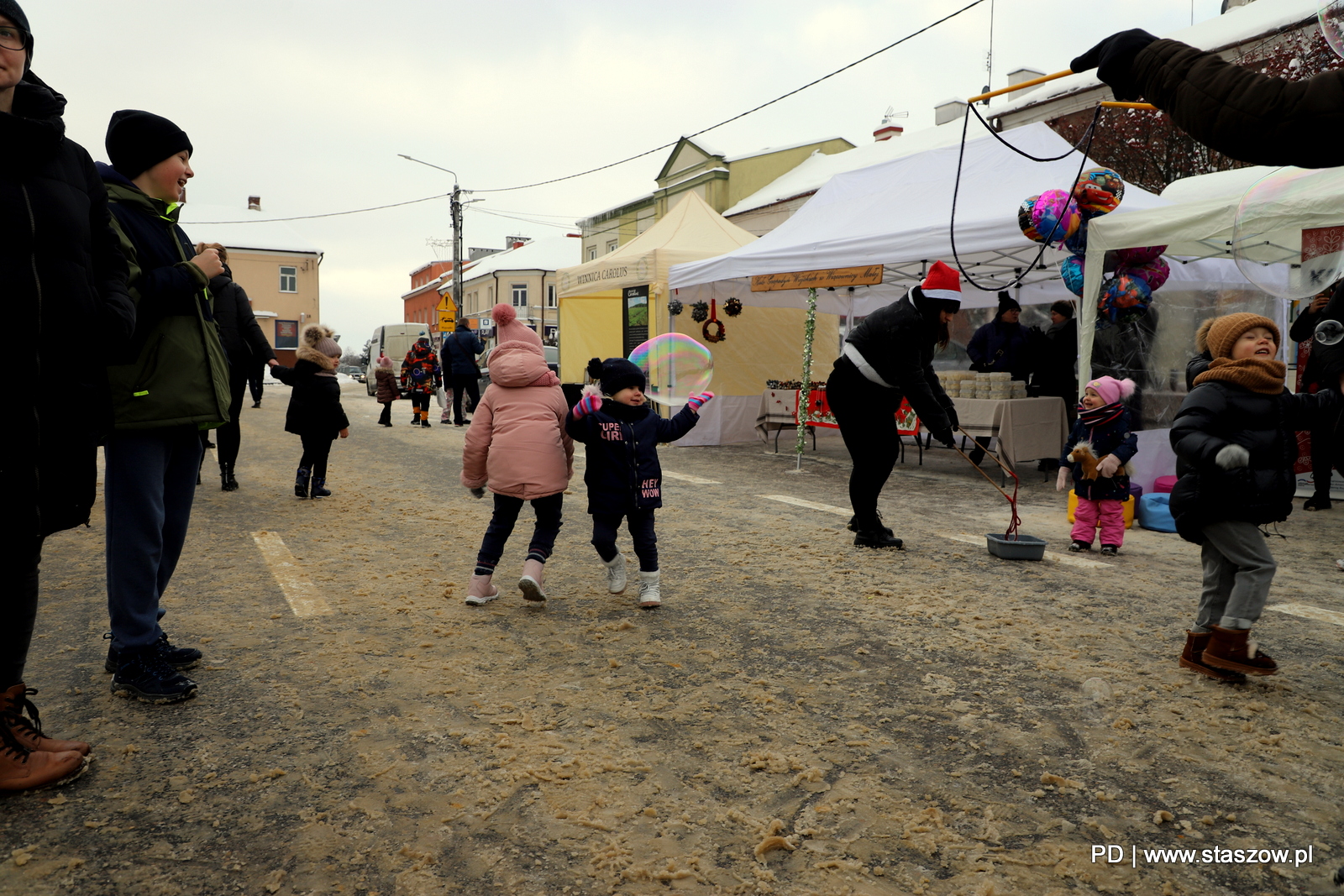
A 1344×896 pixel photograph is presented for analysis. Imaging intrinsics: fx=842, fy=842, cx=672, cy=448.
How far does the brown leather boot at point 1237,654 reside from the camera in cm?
338

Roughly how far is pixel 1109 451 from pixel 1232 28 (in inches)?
749

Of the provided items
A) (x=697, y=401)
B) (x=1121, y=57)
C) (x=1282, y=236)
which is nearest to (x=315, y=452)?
(x=697, y=401)

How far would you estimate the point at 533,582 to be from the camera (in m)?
4.21

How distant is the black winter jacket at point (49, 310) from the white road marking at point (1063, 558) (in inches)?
212

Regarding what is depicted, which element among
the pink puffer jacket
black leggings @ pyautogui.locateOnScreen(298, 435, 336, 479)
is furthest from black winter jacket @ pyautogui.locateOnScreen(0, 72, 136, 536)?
black leggings @ pyautogui.locateOnScreen(298, 435, 336, 479)

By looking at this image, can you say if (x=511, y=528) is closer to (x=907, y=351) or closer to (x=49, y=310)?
(x=49, y=310)

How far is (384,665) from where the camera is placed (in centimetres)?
350

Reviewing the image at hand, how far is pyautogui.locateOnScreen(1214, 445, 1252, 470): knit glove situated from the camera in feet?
10.4

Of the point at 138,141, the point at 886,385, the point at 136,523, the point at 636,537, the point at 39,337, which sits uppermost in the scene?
the point at 138,141

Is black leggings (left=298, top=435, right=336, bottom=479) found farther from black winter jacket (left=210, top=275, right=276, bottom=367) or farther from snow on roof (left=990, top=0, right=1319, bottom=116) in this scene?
snow on roof (left=990, top=0, right=1319, bottom=116)

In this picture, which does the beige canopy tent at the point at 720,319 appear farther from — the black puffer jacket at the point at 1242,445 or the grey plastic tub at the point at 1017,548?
the black puffer jacket at the point at 1242,445

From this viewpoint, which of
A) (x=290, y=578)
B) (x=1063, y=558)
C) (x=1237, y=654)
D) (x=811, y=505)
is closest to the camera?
(x=1237, y=654)

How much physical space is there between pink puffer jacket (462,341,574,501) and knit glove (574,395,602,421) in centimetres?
15

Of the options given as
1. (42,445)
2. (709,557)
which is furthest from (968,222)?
(42,445)
